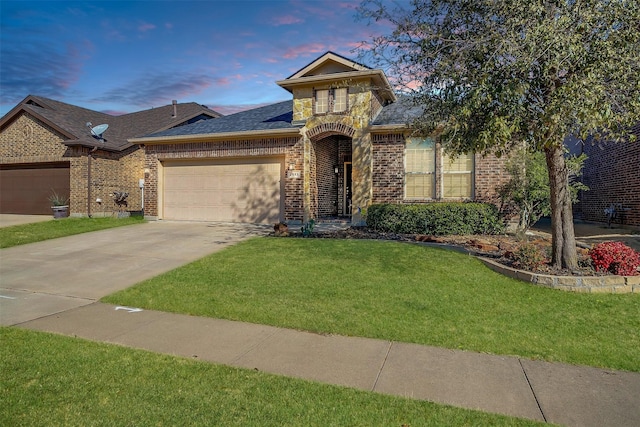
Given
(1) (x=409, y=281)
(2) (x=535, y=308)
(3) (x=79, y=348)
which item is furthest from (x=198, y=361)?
(2) (x=535, y=308)

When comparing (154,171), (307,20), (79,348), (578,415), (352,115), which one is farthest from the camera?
(154,171)

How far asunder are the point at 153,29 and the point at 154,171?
6.00m

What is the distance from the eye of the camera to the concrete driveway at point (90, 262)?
6434mm

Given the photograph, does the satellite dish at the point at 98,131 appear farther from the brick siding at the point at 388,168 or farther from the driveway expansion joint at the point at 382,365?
the driveway expansion joint at the point at 382,365

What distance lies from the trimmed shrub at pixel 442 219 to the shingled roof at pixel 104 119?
42.9ft

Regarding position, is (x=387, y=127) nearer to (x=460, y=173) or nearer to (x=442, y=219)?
(x=460, y=173)

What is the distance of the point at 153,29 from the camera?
41.2 ft

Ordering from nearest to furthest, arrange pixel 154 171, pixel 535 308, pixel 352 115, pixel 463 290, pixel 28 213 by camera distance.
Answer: pixel 535 308, pixel 463 290, pixel 352 115, pixel 154 171, pixel 28 213

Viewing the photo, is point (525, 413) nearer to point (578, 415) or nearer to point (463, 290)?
point (578, 415)

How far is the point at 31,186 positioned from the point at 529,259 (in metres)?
22.3

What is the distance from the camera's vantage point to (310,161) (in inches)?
578

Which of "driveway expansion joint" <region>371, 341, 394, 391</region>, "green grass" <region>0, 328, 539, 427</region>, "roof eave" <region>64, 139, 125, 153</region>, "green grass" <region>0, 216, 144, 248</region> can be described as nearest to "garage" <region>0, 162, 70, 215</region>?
"roof eave" <region>64, 139, 125, 153</region>

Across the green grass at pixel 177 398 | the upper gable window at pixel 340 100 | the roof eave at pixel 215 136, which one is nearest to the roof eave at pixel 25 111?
the roof eave at pixel 215 136

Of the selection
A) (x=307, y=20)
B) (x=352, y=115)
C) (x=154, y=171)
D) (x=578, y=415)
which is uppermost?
(x=307, y=20)
